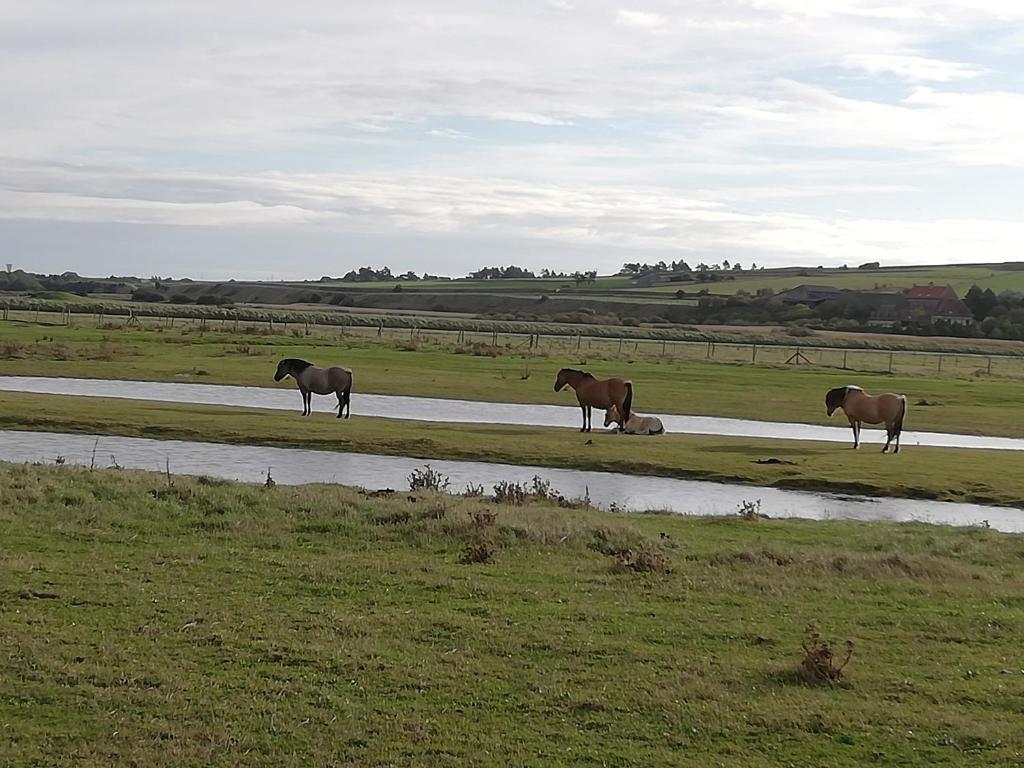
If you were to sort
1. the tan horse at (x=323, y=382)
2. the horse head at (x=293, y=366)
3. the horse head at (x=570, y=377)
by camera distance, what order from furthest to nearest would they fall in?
the horse head at (x=293, y=366)
the tan horse at (x=323, y=382)
the horse head at (x=570, y=377)

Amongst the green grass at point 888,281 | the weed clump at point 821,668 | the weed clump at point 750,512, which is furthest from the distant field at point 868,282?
the weed clump at point 821,668

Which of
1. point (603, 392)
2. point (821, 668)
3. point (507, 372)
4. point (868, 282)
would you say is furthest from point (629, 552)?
point (868, 282)

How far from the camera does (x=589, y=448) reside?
2908 cm

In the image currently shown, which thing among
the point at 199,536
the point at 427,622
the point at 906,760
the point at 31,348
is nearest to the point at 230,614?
the point at 427,622

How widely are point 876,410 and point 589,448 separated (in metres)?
8.22

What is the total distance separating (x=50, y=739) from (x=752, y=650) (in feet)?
19.2

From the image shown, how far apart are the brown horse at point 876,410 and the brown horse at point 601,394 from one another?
240 inches

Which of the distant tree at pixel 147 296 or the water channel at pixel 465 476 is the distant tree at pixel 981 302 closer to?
A: the distant tree at pixel 147 296

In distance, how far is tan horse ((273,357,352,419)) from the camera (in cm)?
3469

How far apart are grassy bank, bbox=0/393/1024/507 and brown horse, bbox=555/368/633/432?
1016 millimetres

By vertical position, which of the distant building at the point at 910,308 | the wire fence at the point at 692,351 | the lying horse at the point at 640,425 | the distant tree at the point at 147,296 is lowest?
the lying horse at the point at 640,425

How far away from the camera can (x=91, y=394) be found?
39000mm

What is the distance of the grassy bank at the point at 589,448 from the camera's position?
25609mm

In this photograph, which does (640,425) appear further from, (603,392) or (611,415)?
(603,392)
